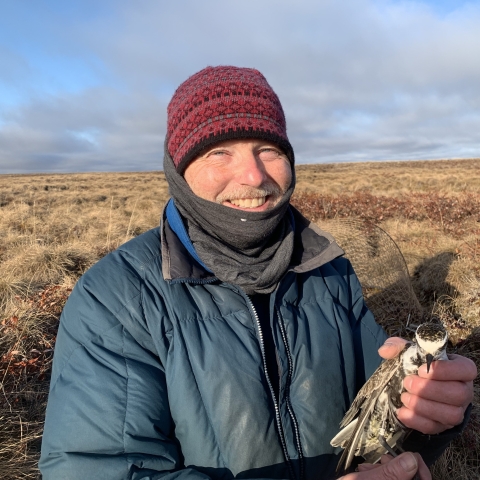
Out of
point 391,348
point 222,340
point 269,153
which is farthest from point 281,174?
point 391,348

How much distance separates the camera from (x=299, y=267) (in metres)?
1.95

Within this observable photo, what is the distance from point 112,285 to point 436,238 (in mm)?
9424

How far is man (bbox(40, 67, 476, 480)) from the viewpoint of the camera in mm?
1397

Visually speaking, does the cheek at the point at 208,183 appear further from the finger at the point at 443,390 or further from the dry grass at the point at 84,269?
the dry grass at the point at 84,269

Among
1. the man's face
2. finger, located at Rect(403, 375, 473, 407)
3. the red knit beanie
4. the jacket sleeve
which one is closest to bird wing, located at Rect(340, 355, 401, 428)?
finger, located at Rect(403, 375, 473, 407)

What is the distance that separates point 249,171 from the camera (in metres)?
1.85

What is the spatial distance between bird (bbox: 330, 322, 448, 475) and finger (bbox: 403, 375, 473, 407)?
0.32 feet

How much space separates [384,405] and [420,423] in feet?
1.37

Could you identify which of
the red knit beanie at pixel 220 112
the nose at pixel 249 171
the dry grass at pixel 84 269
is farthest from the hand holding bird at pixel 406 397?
the dry grass at pixel 84 269

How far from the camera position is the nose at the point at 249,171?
1843mm

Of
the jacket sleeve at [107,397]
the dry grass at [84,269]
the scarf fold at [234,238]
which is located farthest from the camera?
the dry grass at [84,269]

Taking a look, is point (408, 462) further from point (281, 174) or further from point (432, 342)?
point (281, 174)

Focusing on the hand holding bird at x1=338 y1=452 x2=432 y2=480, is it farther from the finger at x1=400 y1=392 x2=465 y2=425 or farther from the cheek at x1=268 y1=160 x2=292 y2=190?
the cheek at x1=268 y1=160 x2=292 y2=190

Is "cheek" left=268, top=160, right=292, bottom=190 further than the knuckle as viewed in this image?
Yes
